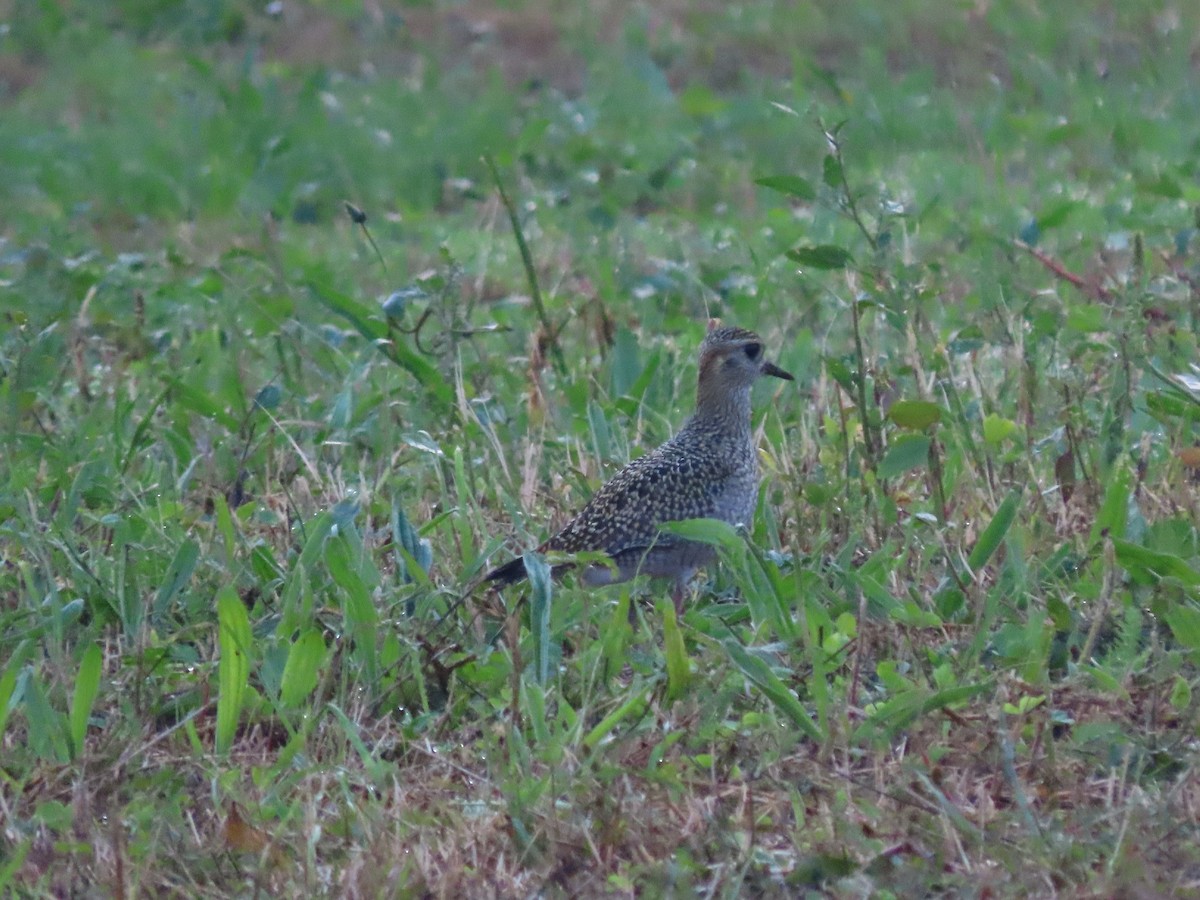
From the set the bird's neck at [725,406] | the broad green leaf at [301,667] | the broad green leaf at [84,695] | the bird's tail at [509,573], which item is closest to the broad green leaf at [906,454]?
the bird's neck at [725,406]

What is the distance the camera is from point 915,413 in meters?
4.96

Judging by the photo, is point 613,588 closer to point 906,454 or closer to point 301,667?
point 906,454

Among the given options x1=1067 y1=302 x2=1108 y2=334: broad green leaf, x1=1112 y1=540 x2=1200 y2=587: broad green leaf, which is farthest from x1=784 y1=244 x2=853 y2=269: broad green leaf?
x1=1067 y1=302 x2=1108 y2=334: broad green leaf

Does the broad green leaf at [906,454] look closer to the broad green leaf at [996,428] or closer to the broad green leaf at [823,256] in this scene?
the broad green leaf at [996,428]

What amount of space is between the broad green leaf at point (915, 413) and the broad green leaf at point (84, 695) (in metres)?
2.13

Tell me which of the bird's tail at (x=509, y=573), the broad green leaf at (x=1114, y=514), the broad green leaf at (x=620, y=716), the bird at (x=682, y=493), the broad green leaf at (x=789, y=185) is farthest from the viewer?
the broad green leaf at (x=789, y=185)

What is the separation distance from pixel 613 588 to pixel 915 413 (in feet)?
3.01

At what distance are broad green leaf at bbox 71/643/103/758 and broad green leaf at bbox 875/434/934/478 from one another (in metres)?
2.11

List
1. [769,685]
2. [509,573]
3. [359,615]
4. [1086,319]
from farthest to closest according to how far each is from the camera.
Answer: [1086,319]
[509,573]
[359,615]
[769,685]

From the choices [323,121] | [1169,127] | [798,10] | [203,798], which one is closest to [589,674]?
[203,798]

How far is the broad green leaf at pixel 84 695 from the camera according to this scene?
3945 mm

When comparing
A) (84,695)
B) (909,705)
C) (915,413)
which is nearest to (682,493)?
(915,413)

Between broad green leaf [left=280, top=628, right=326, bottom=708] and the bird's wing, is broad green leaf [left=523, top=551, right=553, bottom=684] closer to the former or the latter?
broad green leaf [left=280, top=628, right=326, bottom=708]

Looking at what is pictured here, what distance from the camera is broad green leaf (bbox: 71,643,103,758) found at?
3945 mm
